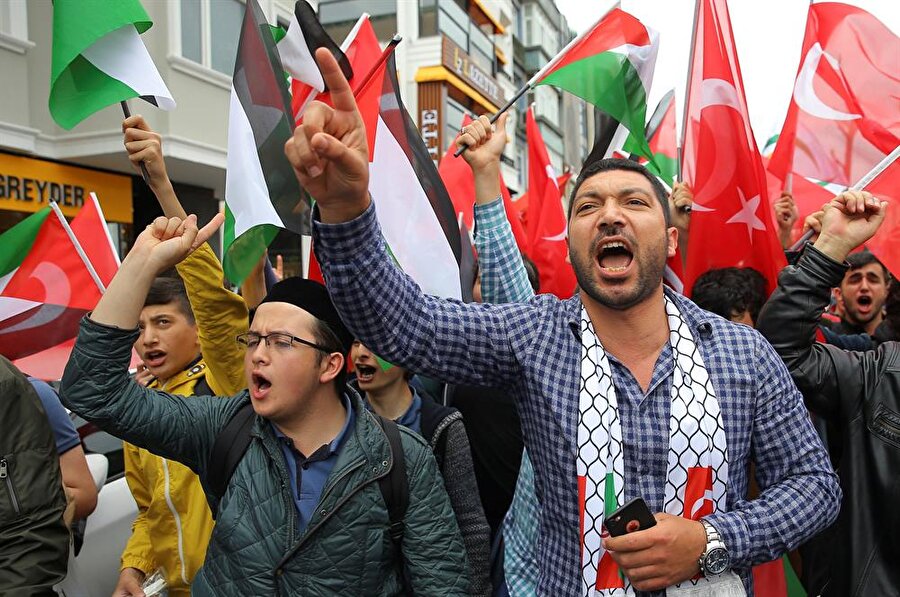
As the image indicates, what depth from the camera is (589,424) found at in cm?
166

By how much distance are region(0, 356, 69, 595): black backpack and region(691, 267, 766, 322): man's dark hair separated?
2.39 m

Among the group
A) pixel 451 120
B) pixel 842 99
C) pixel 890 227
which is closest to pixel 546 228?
pixel 842 99

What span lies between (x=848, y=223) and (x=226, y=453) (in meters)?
1.94

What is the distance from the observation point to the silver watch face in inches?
61.8

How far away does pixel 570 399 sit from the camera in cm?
169

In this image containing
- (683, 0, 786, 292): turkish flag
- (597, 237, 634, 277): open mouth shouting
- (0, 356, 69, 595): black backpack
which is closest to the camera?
(597, 237, 634, 277): open mouth shouting

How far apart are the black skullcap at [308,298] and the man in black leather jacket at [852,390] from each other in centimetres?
131

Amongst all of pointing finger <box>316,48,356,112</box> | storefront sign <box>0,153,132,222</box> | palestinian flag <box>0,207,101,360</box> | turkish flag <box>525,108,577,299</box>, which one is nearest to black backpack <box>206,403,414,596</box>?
pointing finger <box>316,48,356,112</box>

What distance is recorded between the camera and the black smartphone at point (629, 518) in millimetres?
1487

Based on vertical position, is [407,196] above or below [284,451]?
above

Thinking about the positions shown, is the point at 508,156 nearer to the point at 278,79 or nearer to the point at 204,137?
the point at 204,137

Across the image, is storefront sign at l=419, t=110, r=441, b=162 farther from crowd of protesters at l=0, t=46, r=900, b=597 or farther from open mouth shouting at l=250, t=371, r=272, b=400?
open mouth shouting at l=250, t=371, r=272, b=400

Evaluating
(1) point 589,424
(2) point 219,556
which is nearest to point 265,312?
(2) point 219,556

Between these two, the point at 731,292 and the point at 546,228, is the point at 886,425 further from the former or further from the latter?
the point at 546,228
